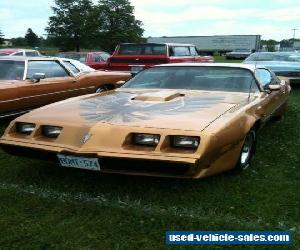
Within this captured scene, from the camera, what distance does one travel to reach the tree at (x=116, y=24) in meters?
55.6

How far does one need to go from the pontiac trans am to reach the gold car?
1.98m

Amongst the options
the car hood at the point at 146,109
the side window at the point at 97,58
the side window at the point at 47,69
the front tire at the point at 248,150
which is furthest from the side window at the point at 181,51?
the front tire at the point at 248,150

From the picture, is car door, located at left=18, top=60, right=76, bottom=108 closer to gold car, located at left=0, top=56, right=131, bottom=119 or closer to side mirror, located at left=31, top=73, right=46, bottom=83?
gold car, located at left=0, top=56, right=131, bottom=119

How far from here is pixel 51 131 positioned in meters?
4.07

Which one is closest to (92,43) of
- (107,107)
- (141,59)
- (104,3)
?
(104,3)

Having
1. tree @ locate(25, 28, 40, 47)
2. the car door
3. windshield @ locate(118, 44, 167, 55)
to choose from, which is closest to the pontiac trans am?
the car door

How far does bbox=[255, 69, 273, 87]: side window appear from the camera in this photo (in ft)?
18.3

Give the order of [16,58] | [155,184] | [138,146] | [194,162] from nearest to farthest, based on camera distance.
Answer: [194,162] → [138,146] → [155,184] → [16,58]

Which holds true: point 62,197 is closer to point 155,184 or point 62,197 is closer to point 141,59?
point 155,184

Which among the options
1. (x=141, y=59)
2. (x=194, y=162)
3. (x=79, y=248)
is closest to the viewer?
(x=79, y=248)

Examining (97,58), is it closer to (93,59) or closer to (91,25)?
(93,59)

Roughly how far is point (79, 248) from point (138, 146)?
104 cm

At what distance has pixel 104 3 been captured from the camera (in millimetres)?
57938

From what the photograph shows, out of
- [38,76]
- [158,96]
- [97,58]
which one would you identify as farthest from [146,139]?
[97,58]
